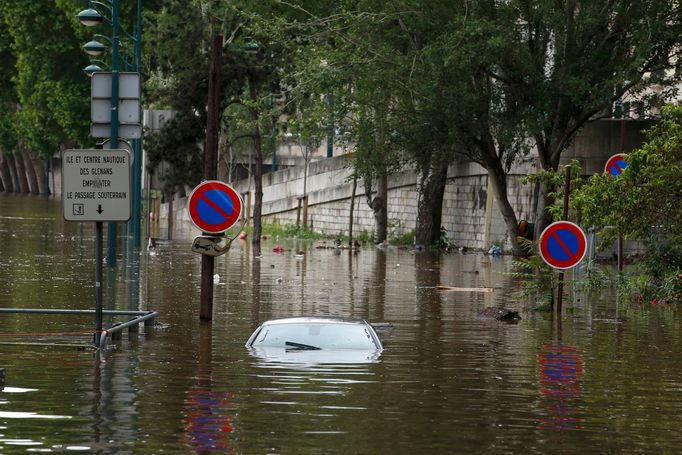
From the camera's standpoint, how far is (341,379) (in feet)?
53.1

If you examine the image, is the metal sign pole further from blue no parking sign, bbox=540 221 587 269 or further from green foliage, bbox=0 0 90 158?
green foliage, bbox=0 0 90 158

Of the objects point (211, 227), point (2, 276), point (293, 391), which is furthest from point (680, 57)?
point (293, 391)

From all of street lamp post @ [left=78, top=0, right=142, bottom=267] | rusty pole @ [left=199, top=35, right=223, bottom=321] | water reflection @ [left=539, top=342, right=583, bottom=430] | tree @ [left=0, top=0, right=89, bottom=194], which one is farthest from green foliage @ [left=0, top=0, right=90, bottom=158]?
water reflection @ [left=539, top=342, right=583, bottom=430]

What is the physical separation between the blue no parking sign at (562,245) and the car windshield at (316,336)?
5.58 m

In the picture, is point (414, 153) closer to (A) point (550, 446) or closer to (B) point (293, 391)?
(B) point (293, 391)

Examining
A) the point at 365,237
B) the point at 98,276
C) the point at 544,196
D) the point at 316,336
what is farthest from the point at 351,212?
the point at 316,336

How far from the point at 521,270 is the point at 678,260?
556 inches

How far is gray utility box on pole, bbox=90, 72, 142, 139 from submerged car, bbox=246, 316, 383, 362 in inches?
248

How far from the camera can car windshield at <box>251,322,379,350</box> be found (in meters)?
18.6

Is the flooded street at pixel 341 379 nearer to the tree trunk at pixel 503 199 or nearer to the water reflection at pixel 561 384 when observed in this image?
the water reflection at pixel 561 384

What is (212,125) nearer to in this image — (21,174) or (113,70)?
(113,70)

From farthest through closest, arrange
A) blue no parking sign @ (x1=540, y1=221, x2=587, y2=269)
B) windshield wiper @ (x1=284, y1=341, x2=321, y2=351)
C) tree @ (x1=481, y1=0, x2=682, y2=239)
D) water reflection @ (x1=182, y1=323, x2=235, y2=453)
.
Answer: tree @ (x1=481, y1=0, x2=682, y2=239), blue no parking sign @ (x1=540, y1=221, x2=587, y2=269), windshield wiper @ (x1=284, y1=341, x2=321, y2=351), water reflection @ (x1=182, y1=323, x2=235, y2=453)

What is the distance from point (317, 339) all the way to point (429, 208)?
36.3 m

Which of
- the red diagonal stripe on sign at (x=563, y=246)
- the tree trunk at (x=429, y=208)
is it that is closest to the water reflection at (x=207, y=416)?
the red diagonal stripe on sign at (x=563, y=246)
